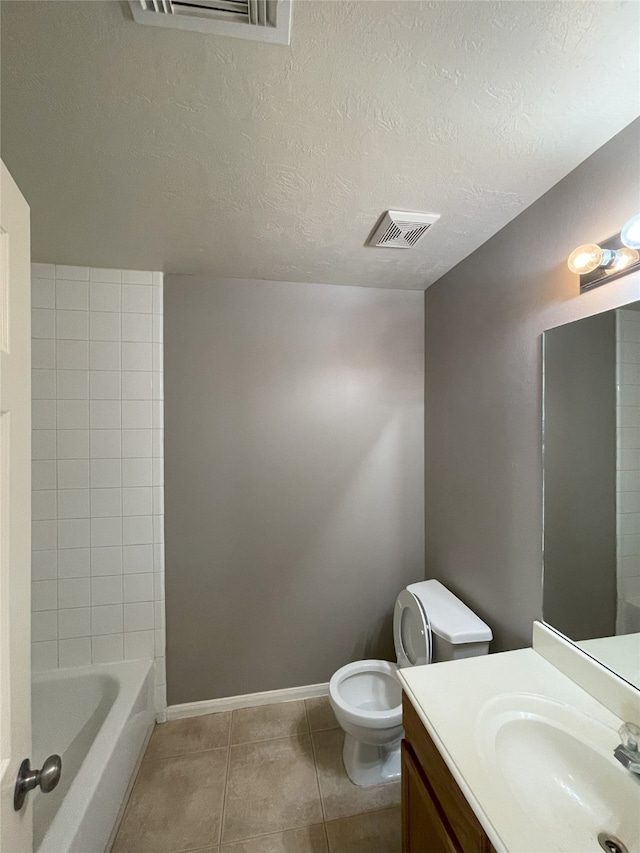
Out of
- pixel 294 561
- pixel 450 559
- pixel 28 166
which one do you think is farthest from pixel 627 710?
pixel 28 166

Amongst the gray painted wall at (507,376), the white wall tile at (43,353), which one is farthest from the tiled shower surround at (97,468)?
the gray painted wall at (507,376)

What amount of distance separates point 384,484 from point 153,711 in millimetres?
1740

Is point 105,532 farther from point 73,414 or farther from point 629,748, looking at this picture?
point 629,748

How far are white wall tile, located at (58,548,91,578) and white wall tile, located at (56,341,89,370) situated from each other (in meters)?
0.95

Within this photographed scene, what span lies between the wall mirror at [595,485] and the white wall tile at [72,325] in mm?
2101

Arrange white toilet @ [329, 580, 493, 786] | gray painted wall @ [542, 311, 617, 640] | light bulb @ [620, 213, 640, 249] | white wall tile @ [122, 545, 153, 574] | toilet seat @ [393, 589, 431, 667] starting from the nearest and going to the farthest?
light bulb @ [620, 213, 640, 249]
gray painted wall @ [542, 311, 617, 640]
white toilet @ [329, 580, 493, 786]
toilet seat @ [393, 589, 431, 667]
white wall tile @ [122, 545, 153, 574]

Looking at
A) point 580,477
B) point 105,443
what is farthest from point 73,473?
point 580,477

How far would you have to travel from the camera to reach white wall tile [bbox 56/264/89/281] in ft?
5.68

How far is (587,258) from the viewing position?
96cm

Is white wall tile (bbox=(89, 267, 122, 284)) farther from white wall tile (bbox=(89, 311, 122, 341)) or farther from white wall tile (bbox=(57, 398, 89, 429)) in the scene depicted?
white wall tile (bbox=(57, 398, 89, 429))

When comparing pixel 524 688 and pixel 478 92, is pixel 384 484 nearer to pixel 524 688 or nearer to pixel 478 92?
pixel 524 688

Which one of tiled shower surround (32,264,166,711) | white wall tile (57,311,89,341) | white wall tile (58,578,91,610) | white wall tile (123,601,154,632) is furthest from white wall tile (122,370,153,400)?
white wall tile (123,601,154,632)

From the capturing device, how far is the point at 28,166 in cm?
106

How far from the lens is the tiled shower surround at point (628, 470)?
936 millimetres
